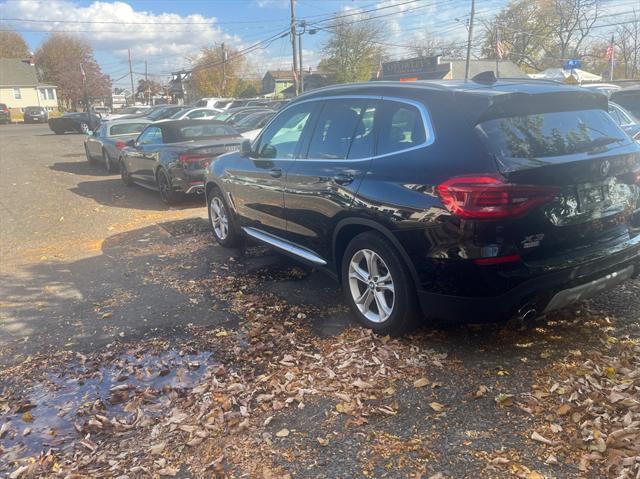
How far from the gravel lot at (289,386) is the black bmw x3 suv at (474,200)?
17.0 inches

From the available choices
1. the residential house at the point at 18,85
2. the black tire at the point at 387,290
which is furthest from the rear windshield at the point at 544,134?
the residential house at the point at 18,85

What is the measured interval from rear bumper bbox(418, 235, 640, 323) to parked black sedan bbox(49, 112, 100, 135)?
112 ft

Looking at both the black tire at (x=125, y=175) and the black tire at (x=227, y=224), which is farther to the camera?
the black tire at (x=125, y=175)

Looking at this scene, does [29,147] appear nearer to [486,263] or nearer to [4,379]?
[4,379]

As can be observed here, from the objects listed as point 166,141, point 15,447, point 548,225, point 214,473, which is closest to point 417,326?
point 548,225

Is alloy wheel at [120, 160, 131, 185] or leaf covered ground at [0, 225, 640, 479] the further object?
alloy wheel at [120, 160, 131, 185]

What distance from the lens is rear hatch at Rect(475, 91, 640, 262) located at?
3213mm

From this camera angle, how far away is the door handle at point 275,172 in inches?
199

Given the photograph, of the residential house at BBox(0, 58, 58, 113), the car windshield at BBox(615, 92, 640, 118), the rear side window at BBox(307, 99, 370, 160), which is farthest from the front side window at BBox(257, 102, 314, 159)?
the residential house at BBox(0, 58, 58, 113)

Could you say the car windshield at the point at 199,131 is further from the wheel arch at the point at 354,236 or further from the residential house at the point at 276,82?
the residential house at the point at 276,82

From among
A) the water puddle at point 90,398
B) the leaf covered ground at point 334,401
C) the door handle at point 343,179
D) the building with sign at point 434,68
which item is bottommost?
the water puddle at point 90,398

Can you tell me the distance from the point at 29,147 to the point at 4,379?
2421 centimetres

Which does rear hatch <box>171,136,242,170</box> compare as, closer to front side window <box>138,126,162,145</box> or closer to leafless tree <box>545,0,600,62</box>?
front side window <box>138,126,162,145</box>

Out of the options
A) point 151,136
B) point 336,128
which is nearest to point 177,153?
point 151,136
